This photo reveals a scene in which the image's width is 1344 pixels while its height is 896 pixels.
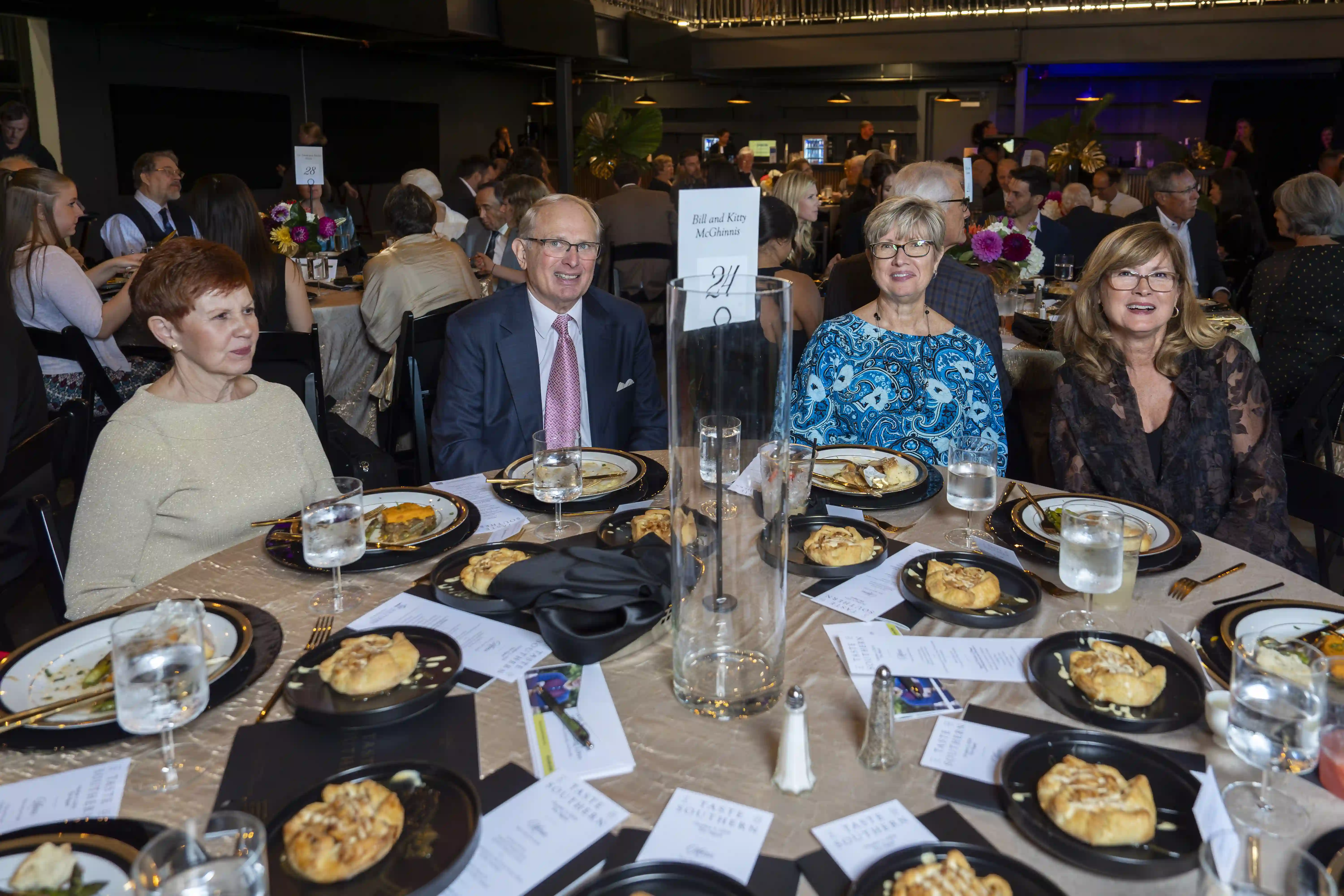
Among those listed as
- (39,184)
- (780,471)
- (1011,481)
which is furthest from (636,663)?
(39,184)

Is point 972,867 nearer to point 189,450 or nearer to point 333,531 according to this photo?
point 333,531

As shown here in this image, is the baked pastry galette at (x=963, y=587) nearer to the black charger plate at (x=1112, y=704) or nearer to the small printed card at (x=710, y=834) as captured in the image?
the black charger plate at (x=1112, y=704)

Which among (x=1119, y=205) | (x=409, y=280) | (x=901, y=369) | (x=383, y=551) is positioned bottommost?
(x=383, y=551)

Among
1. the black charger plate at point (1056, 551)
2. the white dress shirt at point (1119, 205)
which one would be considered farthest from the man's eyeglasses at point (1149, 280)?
the white dress shirt at point (1119, 205)

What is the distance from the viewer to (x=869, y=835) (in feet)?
3.45

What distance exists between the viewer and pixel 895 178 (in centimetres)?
427

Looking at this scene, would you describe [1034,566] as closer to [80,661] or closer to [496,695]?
[496,695]

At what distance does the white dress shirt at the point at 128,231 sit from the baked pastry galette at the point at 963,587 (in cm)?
572

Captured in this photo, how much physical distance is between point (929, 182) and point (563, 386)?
205cm

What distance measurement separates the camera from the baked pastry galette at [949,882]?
3.02 feet

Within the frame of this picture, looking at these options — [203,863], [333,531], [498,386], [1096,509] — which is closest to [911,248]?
[1096,509]

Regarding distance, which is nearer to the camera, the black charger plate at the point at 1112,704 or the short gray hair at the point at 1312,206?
the black charger plate at the point at 1112,704

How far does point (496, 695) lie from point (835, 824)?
513 millimetres

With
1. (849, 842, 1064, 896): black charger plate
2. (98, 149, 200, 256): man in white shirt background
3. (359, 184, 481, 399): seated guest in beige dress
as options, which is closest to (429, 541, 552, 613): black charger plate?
(849, 842, 1064, 896): black charger plate
